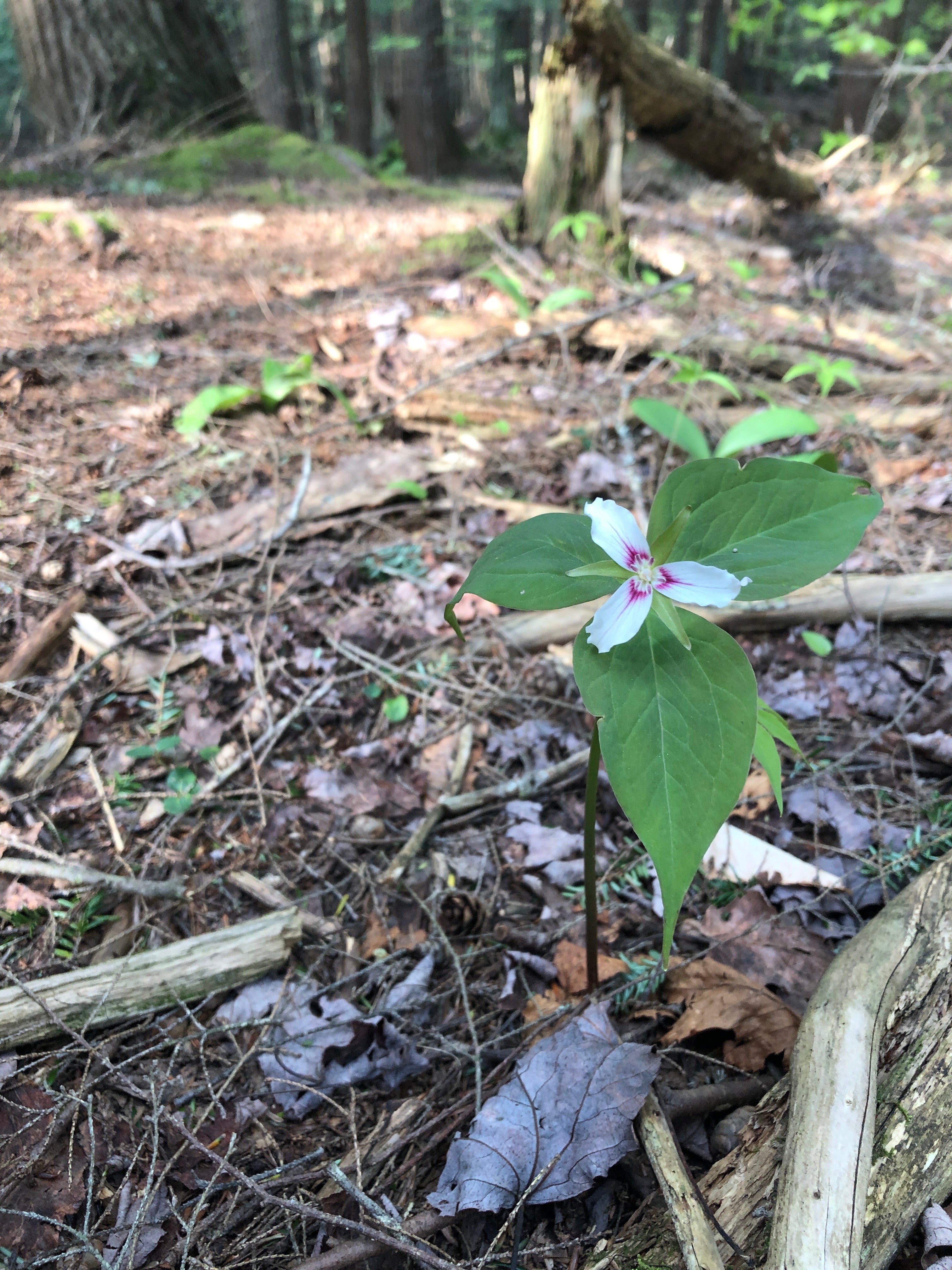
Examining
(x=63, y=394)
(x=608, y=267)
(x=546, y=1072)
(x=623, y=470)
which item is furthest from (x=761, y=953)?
(x=608, y=267)

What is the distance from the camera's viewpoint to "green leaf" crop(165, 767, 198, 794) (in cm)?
216

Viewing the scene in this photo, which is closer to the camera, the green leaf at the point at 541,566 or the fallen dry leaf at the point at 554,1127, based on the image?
the green leaf at the point at 541,566

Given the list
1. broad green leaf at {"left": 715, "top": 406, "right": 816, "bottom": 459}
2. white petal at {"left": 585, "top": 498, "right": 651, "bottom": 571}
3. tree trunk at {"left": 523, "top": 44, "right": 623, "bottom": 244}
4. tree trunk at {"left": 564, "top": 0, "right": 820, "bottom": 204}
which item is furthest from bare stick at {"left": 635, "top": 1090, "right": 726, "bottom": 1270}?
tree trunk at {"left": 564, "top": 0, "right": 820, "bottom": 204}

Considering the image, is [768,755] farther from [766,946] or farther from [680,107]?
[680,107]

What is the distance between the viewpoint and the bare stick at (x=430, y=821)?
192 centimetres

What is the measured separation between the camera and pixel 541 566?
1115 millimetres

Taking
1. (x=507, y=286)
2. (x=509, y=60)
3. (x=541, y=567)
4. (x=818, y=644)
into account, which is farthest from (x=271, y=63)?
(x=541, y=567)

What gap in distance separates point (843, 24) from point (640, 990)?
18.9 m

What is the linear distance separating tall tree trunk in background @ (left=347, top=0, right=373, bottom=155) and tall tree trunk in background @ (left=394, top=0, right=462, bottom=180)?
0.56 metres

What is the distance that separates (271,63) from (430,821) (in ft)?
42.3

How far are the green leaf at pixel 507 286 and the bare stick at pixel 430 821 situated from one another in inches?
119

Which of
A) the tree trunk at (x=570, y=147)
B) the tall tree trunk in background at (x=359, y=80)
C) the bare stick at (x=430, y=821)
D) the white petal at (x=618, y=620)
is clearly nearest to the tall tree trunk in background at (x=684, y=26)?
the tall tree trunk in background at (x=359, y=80)

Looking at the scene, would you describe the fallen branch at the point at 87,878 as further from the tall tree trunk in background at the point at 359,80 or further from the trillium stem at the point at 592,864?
the tall tree trunk in background at the point at 359,80

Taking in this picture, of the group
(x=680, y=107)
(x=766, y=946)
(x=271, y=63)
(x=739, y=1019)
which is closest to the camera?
(x=739, y=1019)
